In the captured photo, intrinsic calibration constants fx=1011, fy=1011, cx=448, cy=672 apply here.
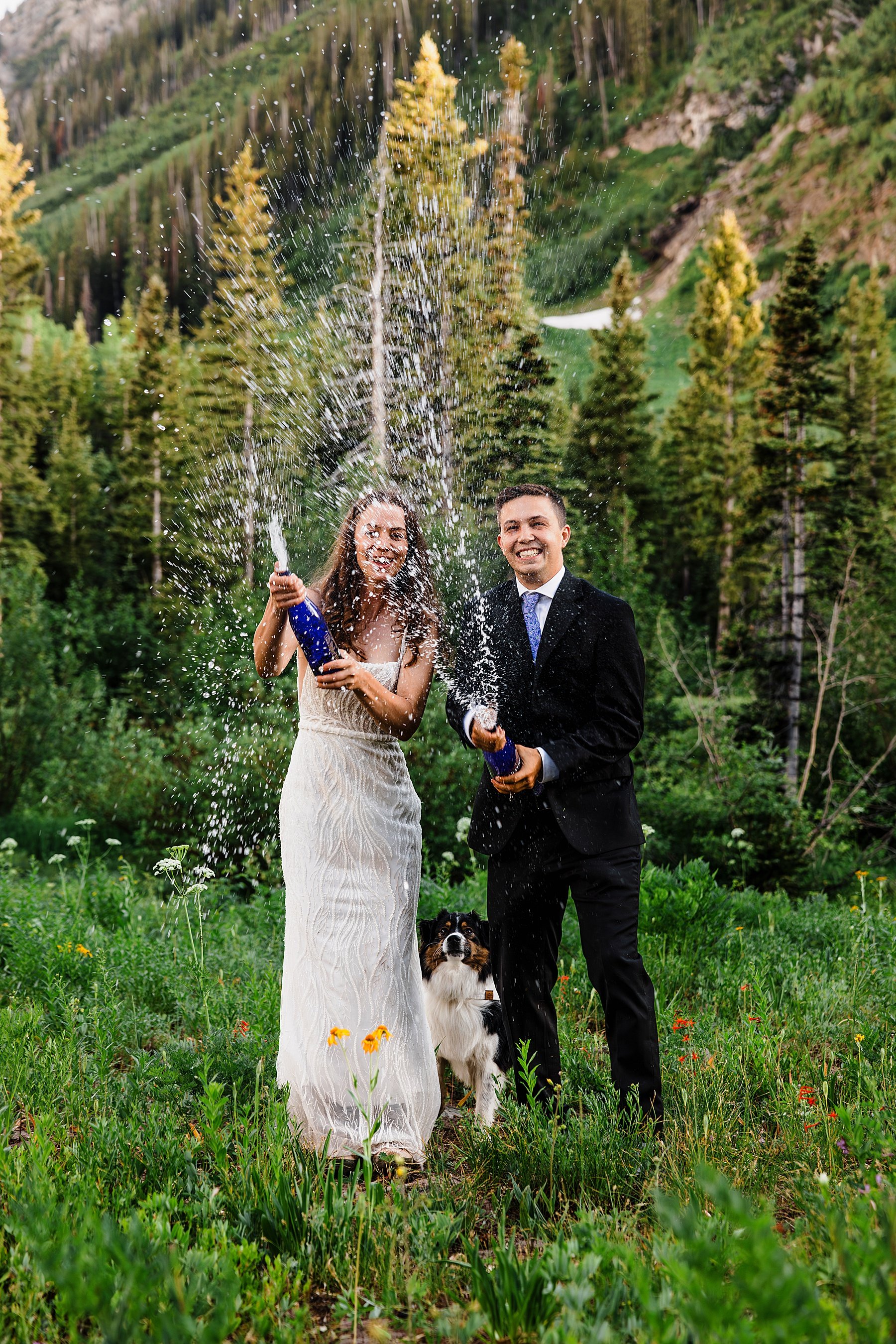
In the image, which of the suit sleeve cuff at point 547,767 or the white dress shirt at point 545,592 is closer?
the suit sleeve cuff at point 547,767

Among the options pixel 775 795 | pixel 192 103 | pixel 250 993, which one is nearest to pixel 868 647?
pixel 775 795

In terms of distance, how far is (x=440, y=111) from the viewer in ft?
32.8

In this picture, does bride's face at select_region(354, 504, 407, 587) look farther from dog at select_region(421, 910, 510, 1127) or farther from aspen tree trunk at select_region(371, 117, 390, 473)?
aspen tree trunk at select_region(371, 117, 390, 473)

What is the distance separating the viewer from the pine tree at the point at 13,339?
25.8 metres

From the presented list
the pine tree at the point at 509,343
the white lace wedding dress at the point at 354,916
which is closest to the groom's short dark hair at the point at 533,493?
the white lace wedding dress at the point at 354,916

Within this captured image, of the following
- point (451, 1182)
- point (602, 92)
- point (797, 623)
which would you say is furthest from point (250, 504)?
point (602, 92)

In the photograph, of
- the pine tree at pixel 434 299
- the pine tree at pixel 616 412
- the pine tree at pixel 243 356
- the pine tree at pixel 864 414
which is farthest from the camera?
the pine tree at pixel 616 412

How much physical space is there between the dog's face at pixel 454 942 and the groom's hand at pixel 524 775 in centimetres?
100

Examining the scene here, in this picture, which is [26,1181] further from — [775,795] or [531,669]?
[775,795]

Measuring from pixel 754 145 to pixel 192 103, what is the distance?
2710cm

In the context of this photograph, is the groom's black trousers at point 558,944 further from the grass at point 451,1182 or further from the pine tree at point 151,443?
the pine tree at point 151,443

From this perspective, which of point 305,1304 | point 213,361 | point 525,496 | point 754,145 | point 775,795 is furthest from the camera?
point 754,145

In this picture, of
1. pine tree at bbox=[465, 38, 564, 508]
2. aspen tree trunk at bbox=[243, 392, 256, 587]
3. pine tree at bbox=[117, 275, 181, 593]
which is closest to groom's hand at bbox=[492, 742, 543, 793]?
pine tree at bbox=[465, 38, 564, 508]

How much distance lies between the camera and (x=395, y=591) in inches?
157
